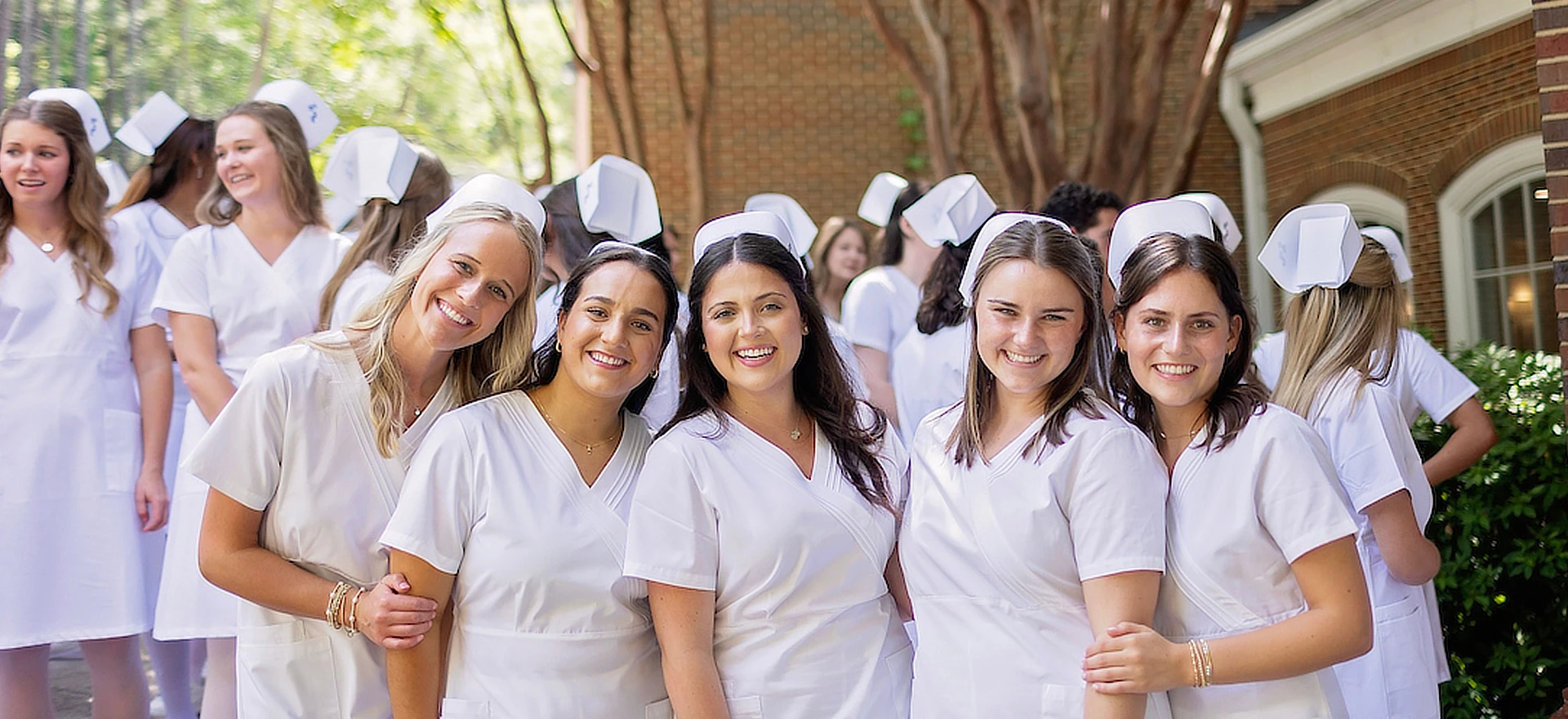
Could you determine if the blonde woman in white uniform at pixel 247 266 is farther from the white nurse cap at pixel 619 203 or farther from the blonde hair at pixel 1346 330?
the blonde hair at pixel 1346 330

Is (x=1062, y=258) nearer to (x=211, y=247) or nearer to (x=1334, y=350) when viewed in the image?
(x=1334, y=350)

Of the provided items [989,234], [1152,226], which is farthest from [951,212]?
[1152,226]

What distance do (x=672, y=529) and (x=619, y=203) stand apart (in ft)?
4.08

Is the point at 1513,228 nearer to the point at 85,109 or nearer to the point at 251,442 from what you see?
the point at 85,109

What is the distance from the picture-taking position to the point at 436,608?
8.45 feet

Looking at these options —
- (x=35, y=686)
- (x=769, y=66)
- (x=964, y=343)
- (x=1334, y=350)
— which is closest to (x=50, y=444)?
(x=35, y=686)

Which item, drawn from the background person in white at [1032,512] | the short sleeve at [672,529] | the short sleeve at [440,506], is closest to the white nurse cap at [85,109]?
the short sleeve at [440,506]

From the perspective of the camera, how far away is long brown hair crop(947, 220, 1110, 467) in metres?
2.57

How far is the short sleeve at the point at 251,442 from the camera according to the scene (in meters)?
2.69

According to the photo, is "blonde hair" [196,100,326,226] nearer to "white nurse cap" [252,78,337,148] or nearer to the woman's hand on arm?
"white nurse cap" [252,78,337,148]

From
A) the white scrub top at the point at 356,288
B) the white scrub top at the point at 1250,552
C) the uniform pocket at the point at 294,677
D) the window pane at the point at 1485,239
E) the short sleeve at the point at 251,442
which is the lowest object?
the uniform pocket at the point at 294,677

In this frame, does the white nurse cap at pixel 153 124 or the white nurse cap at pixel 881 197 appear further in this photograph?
the white nurse cap at pixel 881 197

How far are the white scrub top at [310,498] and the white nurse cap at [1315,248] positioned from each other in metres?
2.13

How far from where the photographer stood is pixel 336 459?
9.04 feet
